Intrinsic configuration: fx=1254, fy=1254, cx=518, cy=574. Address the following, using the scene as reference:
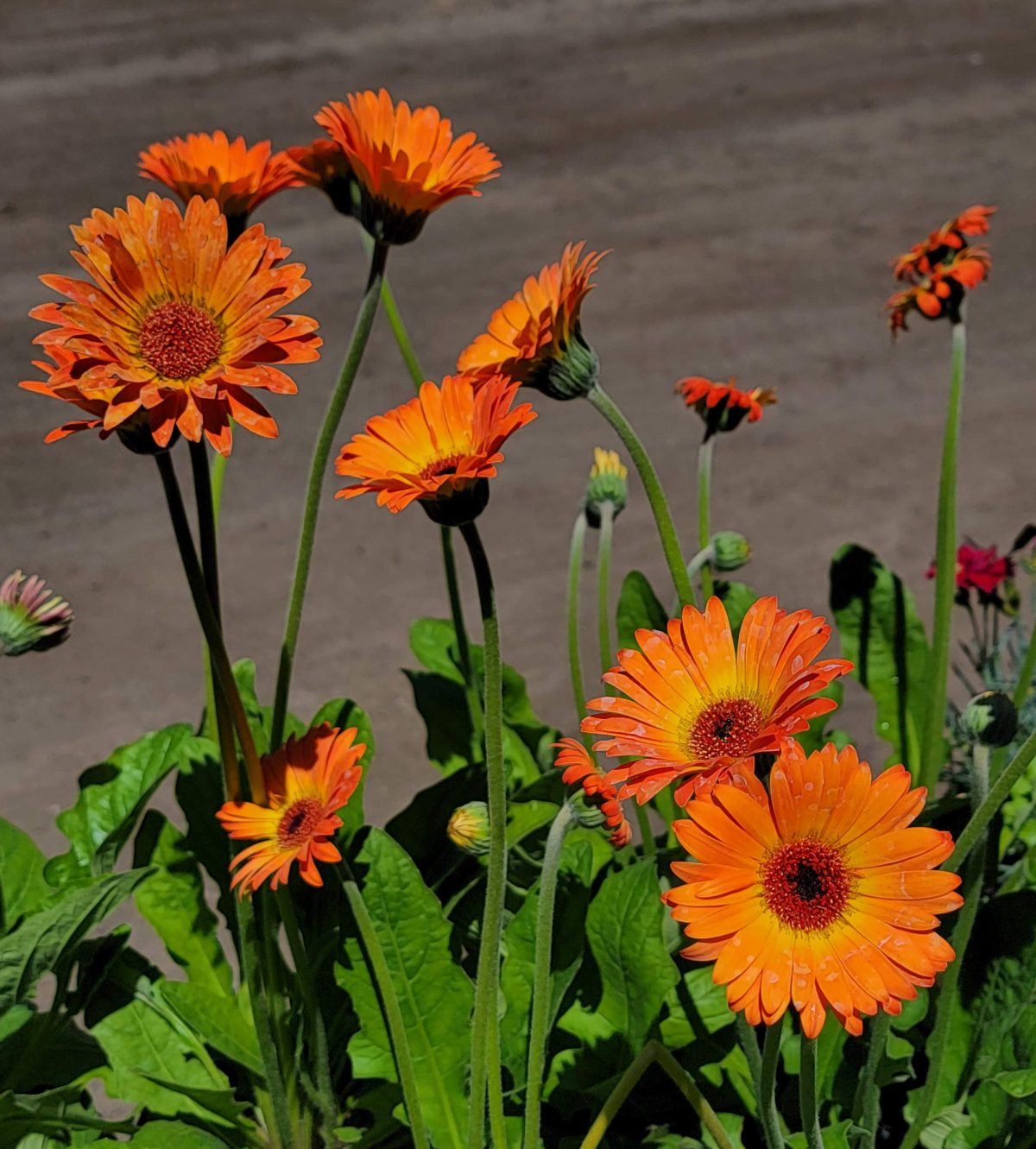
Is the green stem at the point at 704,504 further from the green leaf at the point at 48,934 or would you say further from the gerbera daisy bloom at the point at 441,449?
the green leaf at the point at 48,934

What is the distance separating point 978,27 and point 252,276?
3.48 metres

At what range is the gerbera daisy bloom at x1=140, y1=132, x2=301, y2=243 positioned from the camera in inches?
34.6

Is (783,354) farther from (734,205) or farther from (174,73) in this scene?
(174,73)

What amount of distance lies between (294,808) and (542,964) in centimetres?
20

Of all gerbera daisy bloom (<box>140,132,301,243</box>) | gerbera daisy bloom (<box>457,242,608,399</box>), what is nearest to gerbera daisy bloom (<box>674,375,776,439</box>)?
gerbera daisy bloom (<box>457,242,608,399</box>)

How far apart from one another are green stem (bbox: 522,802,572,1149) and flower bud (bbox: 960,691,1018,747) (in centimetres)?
27

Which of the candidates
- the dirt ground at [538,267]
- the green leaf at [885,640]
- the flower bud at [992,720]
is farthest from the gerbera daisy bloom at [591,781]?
the dirt ground at [538,267]

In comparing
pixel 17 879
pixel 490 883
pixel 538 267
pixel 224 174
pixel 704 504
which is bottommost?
pixel 490 883

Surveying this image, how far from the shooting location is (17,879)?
106 cm

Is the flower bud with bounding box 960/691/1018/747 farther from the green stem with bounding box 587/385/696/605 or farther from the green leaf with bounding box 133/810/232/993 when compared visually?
the green leaf with bounding box 133/810/232/993

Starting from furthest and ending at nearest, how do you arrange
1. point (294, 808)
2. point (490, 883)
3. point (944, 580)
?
point (944, 580) → point (294, 808) → point (490, 883)

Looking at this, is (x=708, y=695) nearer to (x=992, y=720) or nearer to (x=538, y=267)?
(x=992, y=720)

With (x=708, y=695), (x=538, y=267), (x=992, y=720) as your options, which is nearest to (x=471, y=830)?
(x=708, y=695)

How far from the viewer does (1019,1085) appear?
2.63 ft
